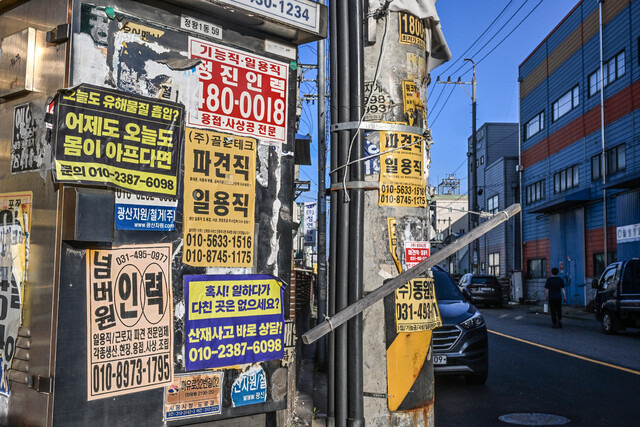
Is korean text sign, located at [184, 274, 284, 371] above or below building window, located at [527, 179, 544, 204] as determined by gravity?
below

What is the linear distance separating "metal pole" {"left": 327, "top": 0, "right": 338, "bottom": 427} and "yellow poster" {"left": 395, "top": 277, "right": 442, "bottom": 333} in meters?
0.41

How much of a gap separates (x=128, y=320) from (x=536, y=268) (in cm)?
3790

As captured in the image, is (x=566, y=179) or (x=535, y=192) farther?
(x=535, y=192)

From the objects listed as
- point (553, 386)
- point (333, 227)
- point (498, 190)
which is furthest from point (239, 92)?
point (498, 190)

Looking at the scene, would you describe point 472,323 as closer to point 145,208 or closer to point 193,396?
point 193,396

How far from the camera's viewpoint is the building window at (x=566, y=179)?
1260 inches

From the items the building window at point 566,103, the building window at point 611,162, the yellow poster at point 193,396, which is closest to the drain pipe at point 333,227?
the yellow poster at point 193,396

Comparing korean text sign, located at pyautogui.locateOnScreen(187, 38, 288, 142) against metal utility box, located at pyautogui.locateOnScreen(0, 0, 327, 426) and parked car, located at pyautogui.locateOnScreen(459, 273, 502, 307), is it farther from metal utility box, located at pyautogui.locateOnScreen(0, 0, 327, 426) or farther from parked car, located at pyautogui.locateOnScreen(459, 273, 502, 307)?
parked car, located at pyautogui.locateOnScreen(459, 273, 502, 307)


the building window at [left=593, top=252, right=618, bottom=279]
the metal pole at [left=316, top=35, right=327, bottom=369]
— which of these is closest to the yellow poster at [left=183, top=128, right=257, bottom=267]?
the metal pole at [left=316, top=35, right=327, bottom=369]

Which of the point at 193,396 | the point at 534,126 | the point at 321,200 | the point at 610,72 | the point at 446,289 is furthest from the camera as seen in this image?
the point at 534,126

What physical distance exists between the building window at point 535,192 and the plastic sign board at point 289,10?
36170mm

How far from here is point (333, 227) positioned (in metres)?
3.82

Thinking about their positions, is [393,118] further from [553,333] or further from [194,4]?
[553,333]

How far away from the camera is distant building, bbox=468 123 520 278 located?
44906 mm
